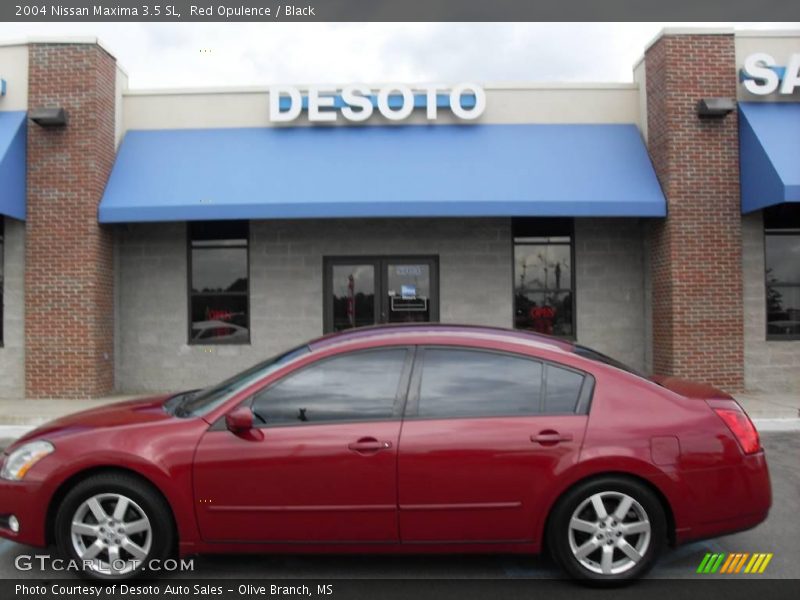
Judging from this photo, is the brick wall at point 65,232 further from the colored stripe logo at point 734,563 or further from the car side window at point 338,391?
the colored stripe logo at point 734,563

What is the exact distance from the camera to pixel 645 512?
13.2ft

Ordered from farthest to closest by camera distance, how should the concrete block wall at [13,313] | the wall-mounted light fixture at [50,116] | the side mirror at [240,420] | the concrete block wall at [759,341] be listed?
the concrete block wall at [759,341], the concrete block wall at [13,313], the wall-mounted light fixture at [50,116], the side mirror at [240,420]

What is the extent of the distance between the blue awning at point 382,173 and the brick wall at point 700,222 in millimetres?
567

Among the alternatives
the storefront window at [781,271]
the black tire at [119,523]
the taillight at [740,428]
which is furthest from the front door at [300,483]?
the storefront window at [781,271]

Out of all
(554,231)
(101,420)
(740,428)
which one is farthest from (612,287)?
(101,420)

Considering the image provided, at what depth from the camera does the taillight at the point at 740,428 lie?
4234mm

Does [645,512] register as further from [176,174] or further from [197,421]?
[176,174]

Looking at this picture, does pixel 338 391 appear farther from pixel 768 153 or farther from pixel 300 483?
pixel 768 153

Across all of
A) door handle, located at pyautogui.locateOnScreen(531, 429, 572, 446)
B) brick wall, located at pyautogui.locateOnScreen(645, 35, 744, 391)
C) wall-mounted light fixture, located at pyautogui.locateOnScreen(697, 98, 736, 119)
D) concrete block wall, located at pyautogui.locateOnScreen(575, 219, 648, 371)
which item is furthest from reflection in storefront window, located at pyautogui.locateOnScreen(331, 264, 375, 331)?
door handle, located at pyautogui.locateOnScreen(531, 429, 572, 446)

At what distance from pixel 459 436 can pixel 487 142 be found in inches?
331

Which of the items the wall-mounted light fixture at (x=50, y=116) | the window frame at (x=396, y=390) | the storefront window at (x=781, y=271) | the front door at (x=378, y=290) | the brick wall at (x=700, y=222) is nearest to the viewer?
the window frame at (x=396, y=390)

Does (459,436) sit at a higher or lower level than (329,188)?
lower

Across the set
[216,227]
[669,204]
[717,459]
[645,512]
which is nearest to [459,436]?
[645,512]

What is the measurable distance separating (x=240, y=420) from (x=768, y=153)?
9.48 metres
